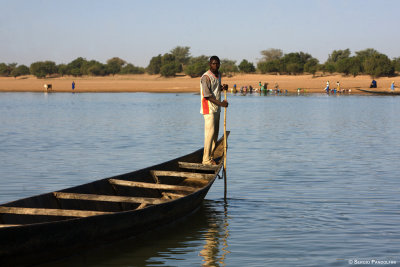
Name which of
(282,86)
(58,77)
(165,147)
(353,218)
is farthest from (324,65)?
(353,218)

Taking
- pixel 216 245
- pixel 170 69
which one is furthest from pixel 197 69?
pixel 216 245

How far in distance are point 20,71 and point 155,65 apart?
94.1 ft

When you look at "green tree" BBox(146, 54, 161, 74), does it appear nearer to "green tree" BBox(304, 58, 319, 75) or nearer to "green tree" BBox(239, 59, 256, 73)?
"green tree" BBox(239, 59, 256, 73)

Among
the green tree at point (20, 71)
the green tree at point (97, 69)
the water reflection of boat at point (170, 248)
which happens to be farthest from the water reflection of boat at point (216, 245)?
the green tree at point (20, 71)

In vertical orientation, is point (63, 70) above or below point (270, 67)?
above

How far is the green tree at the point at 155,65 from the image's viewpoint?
109 m

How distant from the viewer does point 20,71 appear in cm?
11369

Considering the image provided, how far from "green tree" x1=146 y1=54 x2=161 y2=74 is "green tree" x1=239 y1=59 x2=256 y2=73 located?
18.7m

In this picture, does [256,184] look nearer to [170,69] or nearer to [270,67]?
[270,67]

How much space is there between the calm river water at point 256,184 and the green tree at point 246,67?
71817 mm

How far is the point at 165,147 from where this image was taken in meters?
18.0

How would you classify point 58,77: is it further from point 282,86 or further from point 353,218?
point 353,218

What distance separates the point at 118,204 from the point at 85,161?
6.80 meters

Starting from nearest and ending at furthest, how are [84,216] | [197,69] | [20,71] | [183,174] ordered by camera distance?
[84,216]
[183,174]
[197,69]
[20,71]
